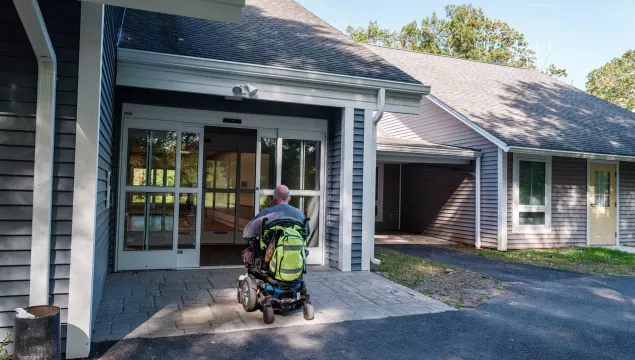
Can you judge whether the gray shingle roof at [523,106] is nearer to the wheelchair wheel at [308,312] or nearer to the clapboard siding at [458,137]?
the clapboard siding at [458,137]

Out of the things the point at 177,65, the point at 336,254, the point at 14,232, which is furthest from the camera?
the point at 336,254

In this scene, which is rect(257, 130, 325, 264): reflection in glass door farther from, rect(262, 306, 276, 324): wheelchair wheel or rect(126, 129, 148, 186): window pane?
rect(262, 306, 276, 324): wheelchair wheel

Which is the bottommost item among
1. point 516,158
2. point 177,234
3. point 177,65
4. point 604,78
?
point 177,234

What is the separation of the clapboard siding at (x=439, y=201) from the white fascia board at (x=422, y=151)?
59cm

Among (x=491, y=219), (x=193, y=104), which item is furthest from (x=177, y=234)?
(x=491, y=219)

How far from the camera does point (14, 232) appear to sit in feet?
9.97

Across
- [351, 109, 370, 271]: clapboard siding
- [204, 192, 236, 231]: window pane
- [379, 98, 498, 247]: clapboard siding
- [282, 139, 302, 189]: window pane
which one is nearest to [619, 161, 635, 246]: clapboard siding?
[379, 98, 498, 247]: clapboard siding

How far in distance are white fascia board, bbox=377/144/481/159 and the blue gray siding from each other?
2.76 m

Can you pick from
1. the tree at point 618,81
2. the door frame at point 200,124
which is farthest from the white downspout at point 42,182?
the tree at point 618,81

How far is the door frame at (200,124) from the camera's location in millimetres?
6090

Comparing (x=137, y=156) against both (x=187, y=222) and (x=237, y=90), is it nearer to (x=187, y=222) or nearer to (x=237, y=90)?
(x=187, y=222)

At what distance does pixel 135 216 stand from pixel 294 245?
321cm

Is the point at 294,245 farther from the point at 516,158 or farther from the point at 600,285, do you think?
the point at 516,158

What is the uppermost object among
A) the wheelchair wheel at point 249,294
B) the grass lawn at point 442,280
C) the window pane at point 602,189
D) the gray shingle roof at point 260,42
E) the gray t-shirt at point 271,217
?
the gray shingle roof at point 260,42
